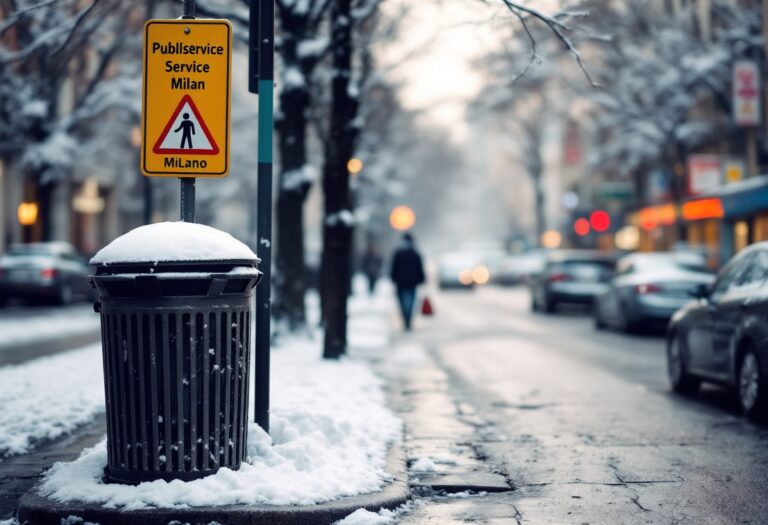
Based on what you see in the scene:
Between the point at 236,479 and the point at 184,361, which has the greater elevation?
the point at 184,361

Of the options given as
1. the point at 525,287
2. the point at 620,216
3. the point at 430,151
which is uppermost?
the point at 430,151

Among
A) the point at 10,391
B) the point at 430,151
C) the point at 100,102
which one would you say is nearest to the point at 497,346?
the point at 10,391

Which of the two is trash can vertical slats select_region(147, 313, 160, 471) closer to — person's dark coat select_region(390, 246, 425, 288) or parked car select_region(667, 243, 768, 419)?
parked car select_region(667, 243, 768, 419)

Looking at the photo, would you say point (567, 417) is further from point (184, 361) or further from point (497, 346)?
point (497, 346)

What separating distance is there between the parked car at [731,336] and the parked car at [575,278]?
15.8 m

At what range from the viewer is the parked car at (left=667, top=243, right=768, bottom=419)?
9.37 meters

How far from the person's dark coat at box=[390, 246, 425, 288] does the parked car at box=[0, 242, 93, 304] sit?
9.68 m

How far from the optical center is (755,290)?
9719mm

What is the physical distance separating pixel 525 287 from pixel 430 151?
75.3ft

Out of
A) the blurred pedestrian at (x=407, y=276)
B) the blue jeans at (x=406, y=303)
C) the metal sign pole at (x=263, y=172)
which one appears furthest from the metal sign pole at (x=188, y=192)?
the blue jeans at (x=406, y=303)

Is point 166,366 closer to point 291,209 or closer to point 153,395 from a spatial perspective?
point 153,395

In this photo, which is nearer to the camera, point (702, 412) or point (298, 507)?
point (298, 507)

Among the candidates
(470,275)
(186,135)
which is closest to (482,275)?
(470,275)

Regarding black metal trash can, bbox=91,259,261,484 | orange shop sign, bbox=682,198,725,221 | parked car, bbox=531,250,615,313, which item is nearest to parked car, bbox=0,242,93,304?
parked car, bbox=531,250,615,313
